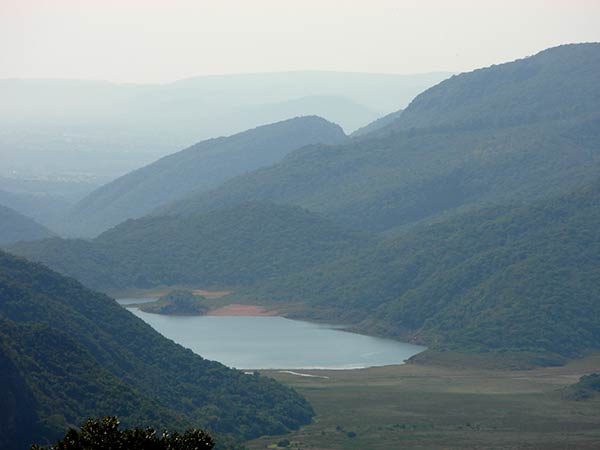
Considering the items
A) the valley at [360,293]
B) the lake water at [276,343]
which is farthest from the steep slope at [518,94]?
the lake water at [276,343]

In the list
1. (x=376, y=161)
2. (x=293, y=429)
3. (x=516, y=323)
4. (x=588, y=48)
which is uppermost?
(x=588, y=48)

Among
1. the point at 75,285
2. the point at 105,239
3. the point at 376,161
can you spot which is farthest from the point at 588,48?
the point at 75,285

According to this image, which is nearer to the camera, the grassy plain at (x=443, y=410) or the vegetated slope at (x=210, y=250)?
the grassy plain at (x=443, y=410)

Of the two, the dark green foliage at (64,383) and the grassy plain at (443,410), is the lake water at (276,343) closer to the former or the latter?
the grassy plain at (443,410)

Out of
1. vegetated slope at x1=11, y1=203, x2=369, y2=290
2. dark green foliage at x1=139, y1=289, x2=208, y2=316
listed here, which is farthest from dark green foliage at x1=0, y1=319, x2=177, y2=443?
vegetated slope at x1=11, y1=203, x2=369, y2=290

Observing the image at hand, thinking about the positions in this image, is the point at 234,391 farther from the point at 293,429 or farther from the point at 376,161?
the point at 376,161

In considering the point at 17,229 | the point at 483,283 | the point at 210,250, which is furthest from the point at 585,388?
the point at 17,229

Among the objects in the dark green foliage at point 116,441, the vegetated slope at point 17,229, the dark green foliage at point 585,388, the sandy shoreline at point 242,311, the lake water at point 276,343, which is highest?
the vegetated slope at point 17,229
